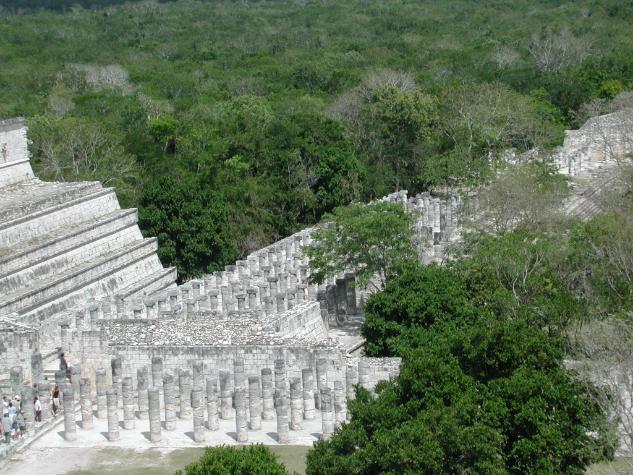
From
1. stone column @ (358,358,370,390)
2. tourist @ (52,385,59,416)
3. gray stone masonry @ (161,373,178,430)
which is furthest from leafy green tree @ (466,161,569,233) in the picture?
tourist @ (52,385,59,416)

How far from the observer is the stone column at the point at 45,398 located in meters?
27.8

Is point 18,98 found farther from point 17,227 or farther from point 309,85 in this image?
point 17,227

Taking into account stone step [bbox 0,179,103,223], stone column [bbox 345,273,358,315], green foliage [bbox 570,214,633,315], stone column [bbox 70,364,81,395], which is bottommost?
stone column [bbox 345,273,358,315]

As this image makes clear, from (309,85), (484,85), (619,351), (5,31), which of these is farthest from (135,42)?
(619,351)

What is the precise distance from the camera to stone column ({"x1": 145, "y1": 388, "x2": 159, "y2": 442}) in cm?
2653

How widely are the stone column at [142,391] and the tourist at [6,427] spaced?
9.70 feet

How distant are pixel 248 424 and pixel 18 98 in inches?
2094

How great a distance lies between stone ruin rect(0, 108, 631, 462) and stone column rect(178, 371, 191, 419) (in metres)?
0.04

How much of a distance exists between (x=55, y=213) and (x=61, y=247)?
53.3 inches

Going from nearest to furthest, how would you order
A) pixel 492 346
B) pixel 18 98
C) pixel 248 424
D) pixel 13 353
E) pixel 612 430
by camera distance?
pixel 612 430
pixel 492 346
pixel 248 424
pixel 13 353
pixel 18 98

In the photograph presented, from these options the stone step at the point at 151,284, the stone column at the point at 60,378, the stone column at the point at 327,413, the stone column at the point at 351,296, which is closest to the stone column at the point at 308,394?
the stone column at the point at 327,413

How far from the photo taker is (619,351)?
25.3 meters

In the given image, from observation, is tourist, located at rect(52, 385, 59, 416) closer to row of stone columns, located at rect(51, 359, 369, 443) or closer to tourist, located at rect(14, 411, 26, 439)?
row of stone columns, located at rect(51, 359, 369, 443)

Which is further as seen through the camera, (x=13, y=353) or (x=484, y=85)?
(x=484, y=85)
